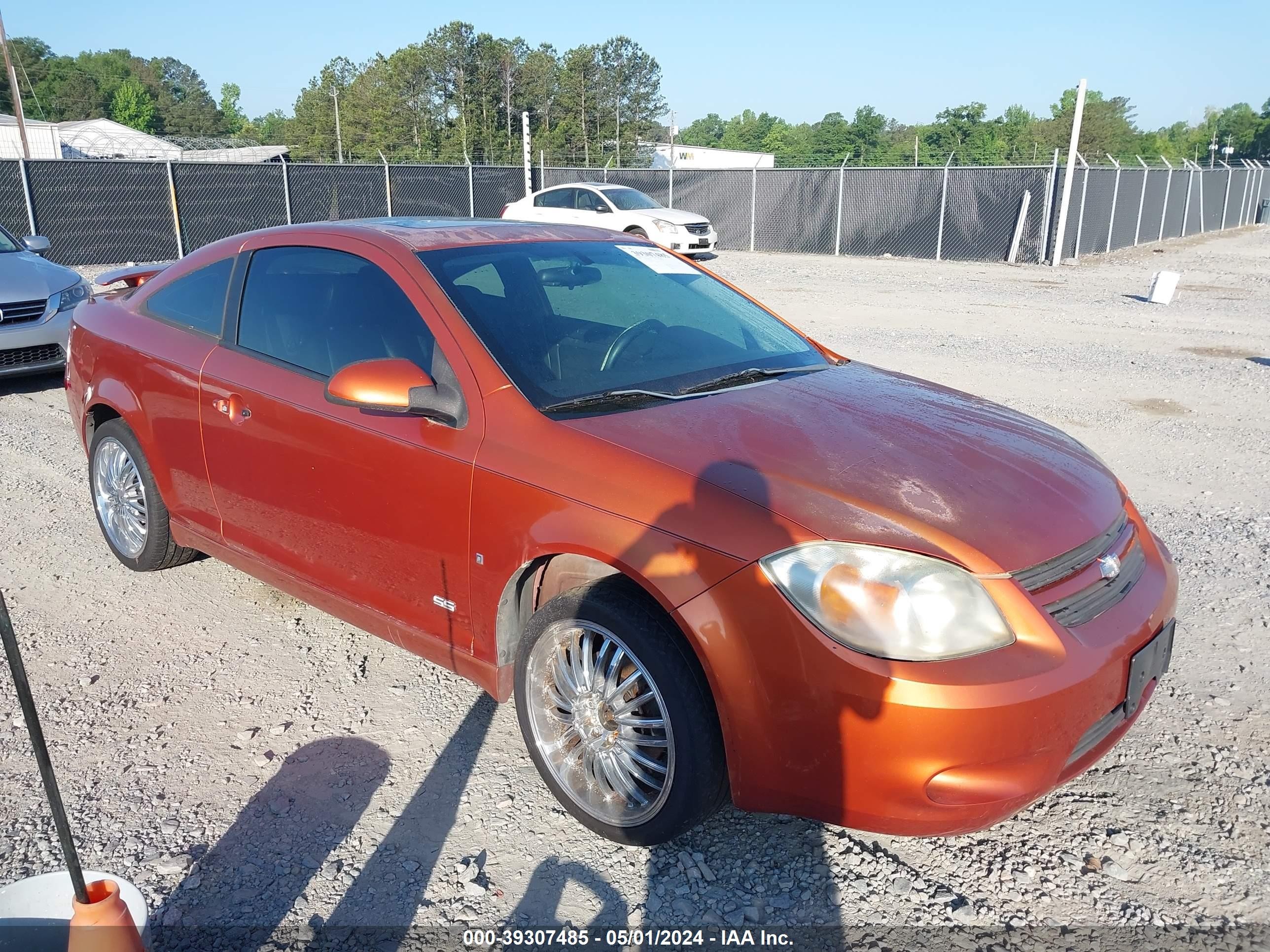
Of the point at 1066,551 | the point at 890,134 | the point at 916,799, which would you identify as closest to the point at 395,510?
the point at 916,799

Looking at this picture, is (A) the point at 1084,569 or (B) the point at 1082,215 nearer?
(A) the point at 1084,569

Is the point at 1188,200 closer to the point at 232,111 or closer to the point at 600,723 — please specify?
the point at 600,723

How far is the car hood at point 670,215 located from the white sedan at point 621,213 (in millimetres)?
11

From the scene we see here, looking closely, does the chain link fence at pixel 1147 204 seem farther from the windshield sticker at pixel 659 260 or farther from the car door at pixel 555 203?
the windshield sticker at pixel 659 260

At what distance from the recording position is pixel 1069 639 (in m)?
2.44

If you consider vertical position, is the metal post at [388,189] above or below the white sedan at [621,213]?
above

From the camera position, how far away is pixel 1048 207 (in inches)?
880

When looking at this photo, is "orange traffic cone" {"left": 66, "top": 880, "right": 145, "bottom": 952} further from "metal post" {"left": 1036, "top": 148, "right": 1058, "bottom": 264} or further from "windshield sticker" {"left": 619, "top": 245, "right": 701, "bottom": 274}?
"metal post" {"left": 1036, "top": 148, "right": 1058, "bottom": 264}

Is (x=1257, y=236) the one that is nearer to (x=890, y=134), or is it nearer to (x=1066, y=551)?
(x=1066, y=551)

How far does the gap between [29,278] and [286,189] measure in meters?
13.7

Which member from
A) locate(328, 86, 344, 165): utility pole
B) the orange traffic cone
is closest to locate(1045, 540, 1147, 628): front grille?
the orange traffic cone

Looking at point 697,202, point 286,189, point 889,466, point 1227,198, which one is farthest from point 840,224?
point 889,466

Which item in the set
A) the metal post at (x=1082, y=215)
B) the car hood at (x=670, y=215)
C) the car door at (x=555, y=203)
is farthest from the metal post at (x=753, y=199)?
the metal post at (x=1082, y=215)

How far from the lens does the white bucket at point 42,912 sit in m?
2.34
